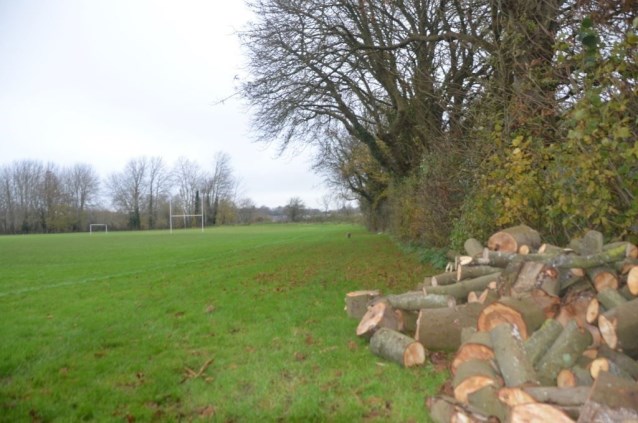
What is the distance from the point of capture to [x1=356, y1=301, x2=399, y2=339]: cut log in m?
5.49

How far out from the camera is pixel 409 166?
1820 centimetres

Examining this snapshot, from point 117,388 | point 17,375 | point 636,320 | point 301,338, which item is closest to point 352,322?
point 301,338

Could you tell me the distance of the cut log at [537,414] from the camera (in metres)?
2.79

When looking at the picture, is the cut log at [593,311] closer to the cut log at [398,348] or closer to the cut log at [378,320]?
the cut log at [398,348]

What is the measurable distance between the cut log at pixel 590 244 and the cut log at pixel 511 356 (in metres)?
1.50

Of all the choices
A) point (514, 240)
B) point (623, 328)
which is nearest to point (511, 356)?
point (623, 328)

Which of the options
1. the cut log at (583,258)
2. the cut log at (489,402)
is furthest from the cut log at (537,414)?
the cut log at (583,258)

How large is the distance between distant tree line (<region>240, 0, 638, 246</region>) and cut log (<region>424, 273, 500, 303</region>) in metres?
1.25

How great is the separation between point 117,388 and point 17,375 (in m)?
1.27

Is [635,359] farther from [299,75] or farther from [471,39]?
[299,75]

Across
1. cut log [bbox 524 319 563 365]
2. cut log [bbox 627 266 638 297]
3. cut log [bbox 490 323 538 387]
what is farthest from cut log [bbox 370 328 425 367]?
cut log [bbox 627 266 638 297]

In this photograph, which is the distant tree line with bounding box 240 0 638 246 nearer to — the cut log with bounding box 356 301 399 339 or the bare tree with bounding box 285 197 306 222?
the cut log with bounding box 356 301 399 339

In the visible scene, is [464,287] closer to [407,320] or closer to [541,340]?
[407,320]

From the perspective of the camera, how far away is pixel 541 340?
3.85 meters
